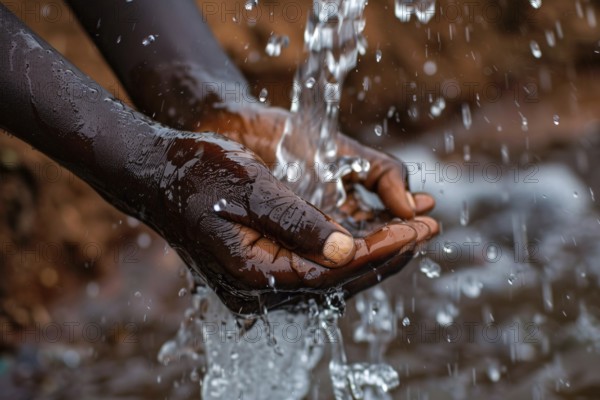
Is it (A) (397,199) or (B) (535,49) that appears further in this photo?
(B) (535,49)

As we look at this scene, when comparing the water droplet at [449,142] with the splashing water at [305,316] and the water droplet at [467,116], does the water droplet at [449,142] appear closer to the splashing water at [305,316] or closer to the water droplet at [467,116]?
the water droplet at [467,116]

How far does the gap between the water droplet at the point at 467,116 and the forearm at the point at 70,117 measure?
3823 millimetres

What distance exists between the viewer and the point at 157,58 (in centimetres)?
182

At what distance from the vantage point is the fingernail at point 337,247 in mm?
1218

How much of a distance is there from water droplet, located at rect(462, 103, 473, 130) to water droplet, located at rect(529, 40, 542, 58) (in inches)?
23.4

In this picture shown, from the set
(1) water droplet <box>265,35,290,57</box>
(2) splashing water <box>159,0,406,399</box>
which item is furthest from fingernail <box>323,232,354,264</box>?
(1) water droplet <box>265,35,290,57</box>

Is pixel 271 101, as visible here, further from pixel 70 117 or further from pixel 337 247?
pixel 337 247

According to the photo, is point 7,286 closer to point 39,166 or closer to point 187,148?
point 39,166

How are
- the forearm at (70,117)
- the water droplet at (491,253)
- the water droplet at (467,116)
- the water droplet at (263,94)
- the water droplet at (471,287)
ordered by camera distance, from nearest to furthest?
the forearm at (70,117) < the water droplet at (471,287) < the water droplet at (491,253) < the water droplet at (263,94) < the water droplet at (467,116)

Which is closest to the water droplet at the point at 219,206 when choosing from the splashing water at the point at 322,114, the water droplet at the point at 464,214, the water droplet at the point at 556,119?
the splashing water at the point at 322,114

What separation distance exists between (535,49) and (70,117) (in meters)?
4.23

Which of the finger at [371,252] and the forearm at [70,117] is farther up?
the forearm at [70,117]

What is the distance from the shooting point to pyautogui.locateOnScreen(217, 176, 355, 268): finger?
1224mm

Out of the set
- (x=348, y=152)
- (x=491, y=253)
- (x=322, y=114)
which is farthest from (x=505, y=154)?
(x=348, y=152)
